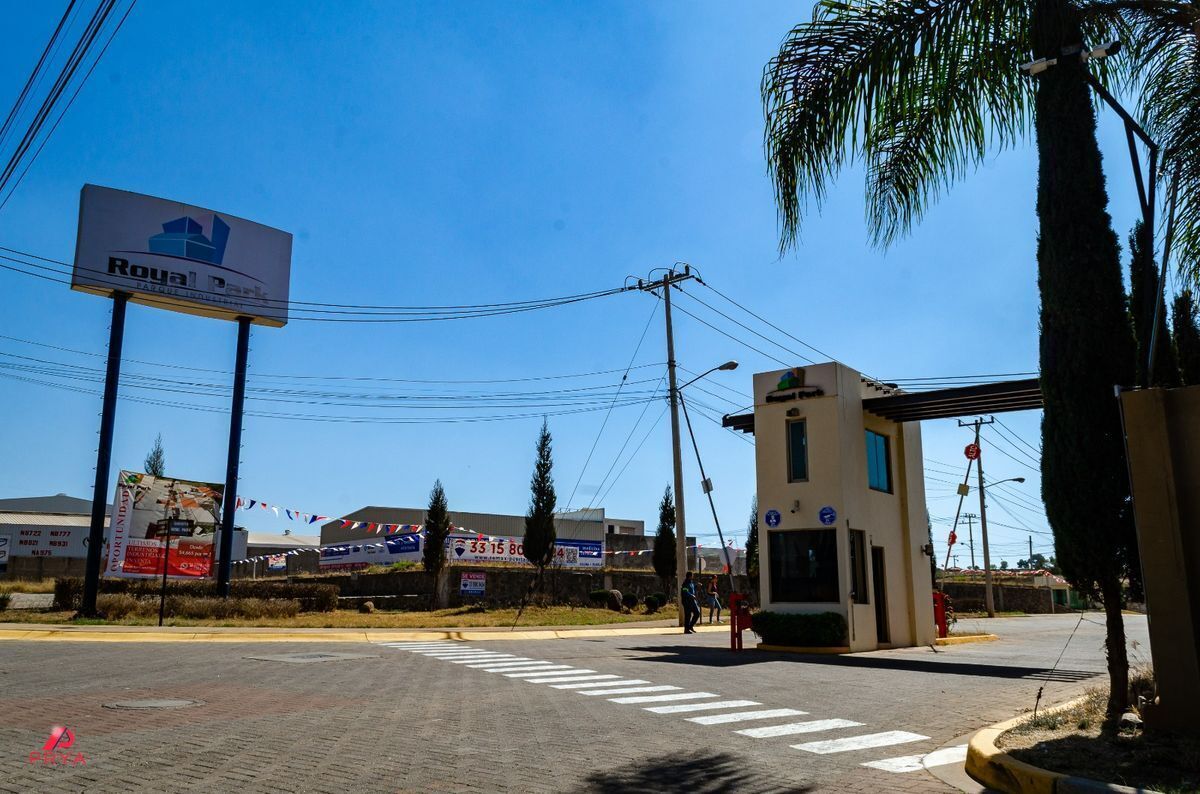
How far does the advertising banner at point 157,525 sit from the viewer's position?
29.6 meters

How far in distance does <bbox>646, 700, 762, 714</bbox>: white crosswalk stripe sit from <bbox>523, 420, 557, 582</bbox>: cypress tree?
85.8 feet

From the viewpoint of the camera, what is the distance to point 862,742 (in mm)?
8305

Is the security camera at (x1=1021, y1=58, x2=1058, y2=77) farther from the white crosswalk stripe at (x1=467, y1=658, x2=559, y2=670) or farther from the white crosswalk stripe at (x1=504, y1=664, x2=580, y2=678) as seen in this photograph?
the white crosswalk stripe at (x1=467, y1=658, x2=559, y2=670)

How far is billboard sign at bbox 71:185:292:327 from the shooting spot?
28469 mm

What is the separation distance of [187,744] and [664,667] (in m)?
9.37

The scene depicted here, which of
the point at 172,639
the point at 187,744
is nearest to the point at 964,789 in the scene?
the point at 187,744

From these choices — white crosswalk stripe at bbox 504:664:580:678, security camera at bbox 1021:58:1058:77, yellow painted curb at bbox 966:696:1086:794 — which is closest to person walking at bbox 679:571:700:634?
white crosswalk stripe at bbox 504:664:580:678

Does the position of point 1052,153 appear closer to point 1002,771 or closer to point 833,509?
point 1002,771

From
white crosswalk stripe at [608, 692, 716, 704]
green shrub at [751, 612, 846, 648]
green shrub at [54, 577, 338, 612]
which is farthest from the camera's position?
→ green shrub at [54, 577, 338, 612]

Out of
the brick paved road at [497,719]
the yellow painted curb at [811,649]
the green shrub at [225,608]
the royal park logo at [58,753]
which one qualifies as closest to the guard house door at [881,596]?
the yellow painted curb at [811,649]

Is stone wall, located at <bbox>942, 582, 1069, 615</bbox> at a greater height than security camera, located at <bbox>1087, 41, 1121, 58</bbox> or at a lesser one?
lesser

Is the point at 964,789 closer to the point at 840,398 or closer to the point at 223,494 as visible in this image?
the point at 840,398

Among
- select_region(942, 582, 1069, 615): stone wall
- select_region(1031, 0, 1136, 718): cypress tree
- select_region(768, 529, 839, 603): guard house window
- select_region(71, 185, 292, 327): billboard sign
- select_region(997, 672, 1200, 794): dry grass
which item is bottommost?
select_region(942, 582, 1069, 615): stone wall

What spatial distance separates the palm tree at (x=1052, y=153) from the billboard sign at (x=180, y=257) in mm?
26567
